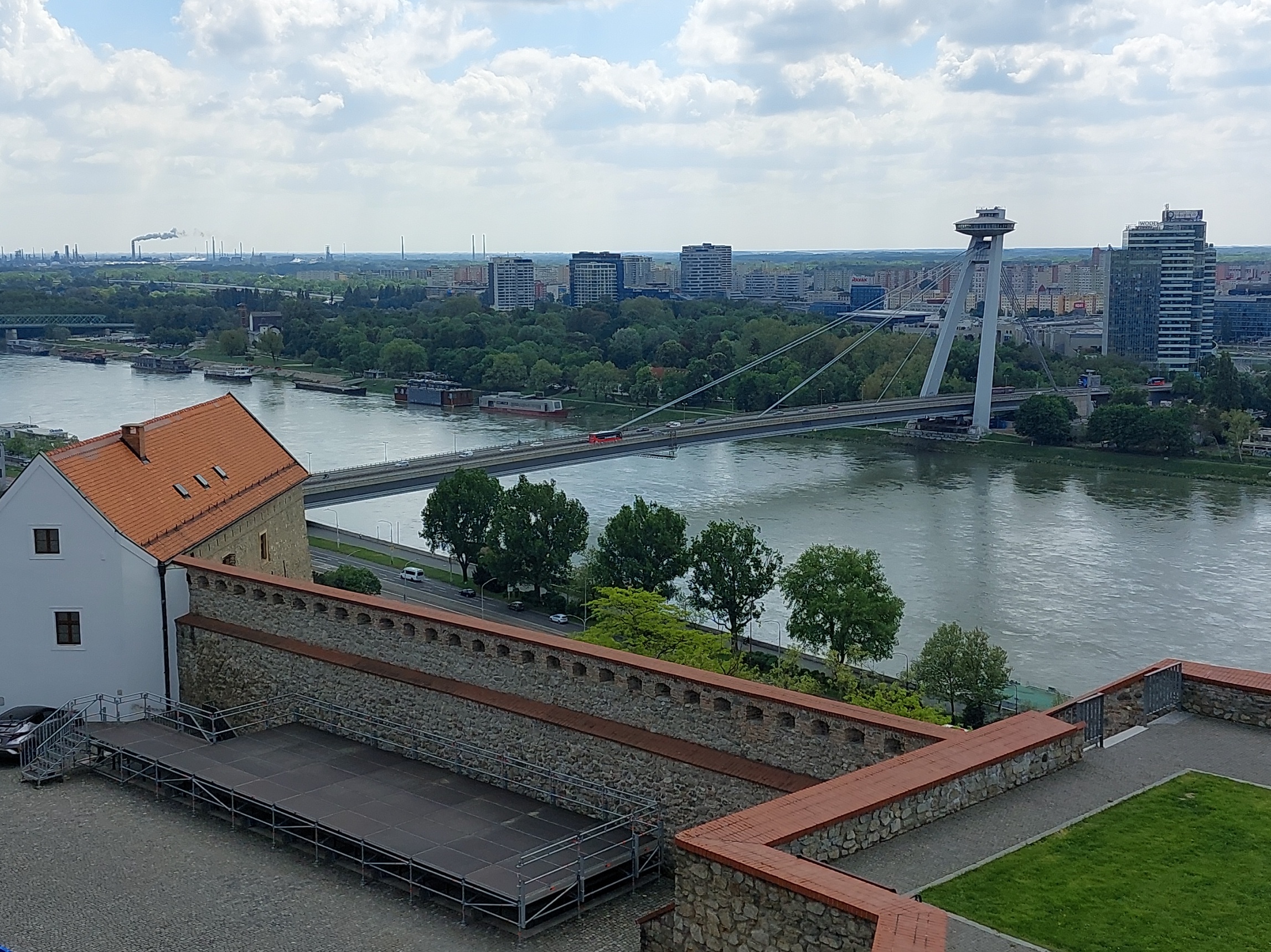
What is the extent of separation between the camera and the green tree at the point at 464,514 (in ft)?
63.1

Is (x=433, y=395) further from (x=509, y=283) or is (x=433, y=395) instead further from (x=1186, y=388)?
(x=509, y=283)

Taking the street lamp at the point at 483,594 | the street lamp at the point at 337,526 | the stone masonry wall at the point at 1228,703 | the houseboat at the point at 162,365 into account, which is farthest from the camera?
the houseboat at the point at 162,365

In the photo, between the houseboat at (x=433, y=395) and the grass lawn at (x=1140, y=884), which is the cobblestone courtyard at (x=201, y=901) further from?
the houseboat at (x=433, y=395)

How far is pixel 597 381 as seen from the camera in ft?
151

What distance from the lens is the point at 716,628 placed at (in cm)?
1709

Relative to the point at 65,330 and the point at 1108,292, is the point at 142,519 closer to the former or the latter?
the point at 1108,292

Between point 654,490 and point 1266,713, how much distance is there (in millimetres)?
22030

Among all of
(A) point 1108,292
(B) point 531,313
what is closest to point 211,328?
(B) point 531,313

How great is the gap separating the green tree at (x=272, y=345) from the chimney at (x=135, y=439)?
49947mm

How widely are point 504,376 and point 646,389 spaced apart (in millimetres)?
5986

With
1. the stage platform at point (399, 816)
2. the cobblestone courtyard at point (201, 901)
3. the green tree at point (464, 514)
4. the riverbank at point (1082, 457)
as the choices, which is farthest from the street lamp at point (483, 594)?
the riverbank at point (1082, 457)

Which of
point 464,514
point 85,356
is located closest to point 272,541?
point 464,514

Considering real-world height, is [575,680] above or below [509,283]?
below

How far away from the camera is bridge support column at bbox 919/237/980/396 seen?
124 feet
